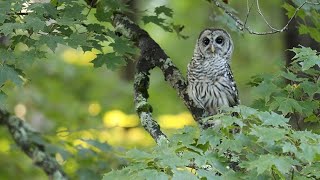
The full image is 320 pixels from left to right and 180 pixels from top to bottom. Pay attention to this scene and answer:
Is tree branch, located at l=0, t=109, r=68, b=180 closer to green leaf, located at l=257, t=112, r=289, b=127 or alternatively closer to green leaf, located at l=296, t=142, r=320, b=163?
green leaf, located at l=257, t=112, r=289, b=127

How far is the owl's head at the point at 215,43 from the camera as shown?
639 centimetres

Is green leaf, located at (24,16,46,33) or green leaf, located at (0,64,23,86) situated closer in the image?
green leaf, located at (24,16,46,33)

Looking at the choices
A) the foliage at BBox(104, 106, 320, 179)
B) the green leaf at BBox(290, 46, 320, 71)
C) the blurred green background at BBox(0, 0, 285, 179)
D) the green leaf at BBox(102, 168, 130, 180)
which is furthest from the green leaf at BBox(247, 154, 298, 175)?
the blurred green background at BBox(0, 0, 285, 179)

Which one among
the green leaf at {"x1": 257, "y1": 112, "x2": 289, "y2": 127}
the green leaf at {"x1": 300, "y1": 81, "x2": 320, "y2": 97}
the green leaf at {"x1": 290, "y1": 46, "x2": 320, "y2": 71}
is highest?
the green leaf at {"x1": 290, "y1": 46, "x2": 320, "y2": 71}

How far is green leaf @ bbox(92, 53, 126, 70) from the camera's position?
4986mm

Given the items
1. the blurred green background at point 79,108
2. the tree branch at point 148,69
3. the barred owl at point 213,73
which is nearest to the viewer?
the tree branch at point 148,69

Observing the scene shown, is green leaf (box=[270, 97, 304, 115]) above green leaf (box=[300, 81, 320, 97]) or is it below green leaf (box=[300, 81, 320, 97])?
below

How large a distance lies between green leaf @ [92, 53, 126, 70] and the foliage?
159cm

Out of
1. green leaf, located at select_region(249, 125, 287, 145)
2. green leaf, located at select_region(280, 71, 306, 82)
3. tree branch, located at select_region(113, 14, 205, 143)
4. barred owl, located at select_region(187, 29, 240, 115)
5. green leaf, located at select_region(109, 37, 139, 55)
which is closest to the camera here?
green leaf, located at select_region(249, 125, 287, 145)

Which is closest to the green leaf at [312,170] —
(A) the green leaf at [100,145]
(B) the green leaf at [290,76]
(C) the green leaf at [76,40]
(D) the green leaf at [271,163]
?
(D) the green leaf at [271,163]

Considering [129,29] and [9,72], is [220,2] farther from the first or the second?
[9,72]

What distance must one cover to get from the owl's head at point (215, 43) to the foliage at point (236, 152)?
2.94m

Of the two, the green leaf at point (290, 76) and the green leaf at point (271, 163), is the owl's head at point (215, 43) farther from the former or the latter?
the green leaf at point (271, 163)

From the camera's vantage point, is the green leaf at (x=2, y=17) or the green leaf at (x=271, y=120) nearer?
the green leaf at (x=271, y=120)
